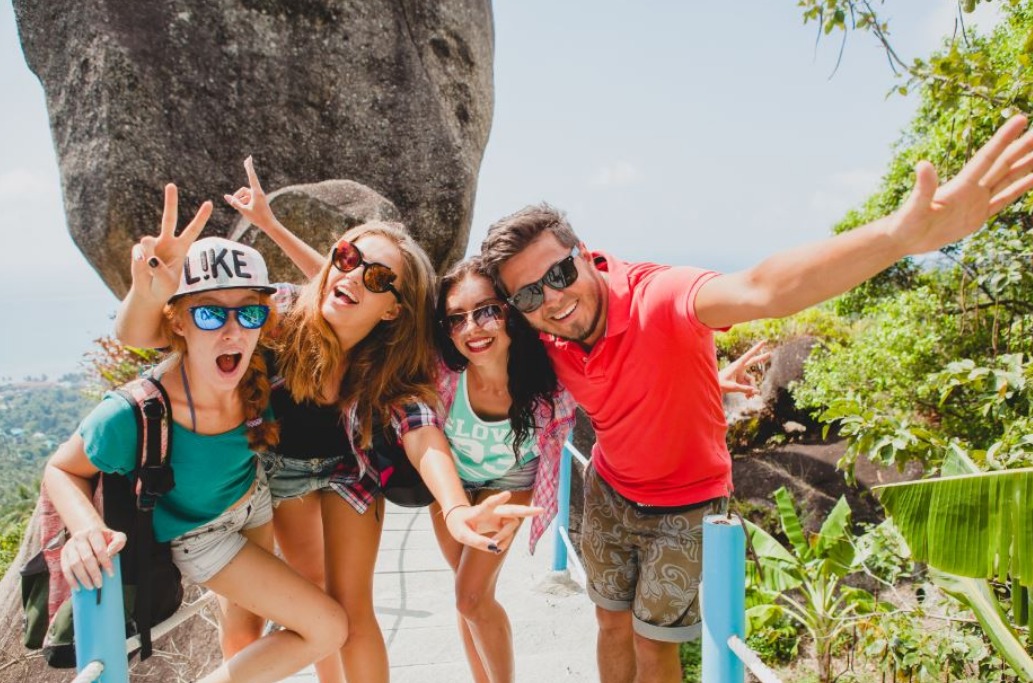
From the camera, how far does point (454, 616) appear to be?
4.23 metres

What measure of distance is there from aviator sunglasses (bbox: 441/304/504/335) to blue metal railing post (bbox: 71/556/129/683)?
1330 millimetres

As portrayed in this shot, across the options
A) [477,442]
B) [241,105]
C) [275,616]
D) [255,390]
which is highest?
[241,105]

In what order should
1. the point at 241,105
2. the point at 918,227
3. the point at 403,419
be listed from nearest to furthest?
1. the point at 918,227
2. the point at 403,419
3. the point at 241,105

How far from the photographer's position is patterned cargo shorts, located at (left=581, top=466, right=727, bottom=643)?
7.48 feet

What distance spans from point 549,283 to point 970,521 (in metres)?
1.64

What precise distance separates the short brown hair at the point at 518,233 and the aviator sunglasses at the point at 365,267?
386 mm

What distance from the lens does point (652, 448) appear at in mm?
2283

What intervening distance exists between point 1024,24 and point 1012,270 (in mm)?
1388

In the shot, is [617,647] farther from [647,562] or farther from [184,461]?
[184,461]

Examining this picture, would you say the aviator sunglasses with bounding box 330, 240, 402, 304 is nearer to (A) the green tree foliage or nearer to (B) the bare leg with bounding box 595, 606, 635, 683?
(B) the bare leg with bounding box 595, 606, 635, 683

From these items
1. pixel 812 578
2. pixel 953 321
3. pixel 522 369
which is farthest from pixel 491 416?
pixel 953 321

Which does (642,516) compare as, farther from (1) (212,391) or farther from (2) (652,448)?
(1) (212,391)

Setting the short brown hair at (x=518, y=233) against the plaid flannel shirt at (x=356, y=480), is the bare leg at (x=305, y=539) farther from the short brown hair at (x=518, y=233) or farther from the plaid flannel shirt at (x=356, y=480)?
the short brown hair at (x=518, y=233)

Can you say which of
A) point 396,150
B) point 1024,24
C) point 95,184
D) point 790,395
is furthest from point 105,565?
point 790,395
